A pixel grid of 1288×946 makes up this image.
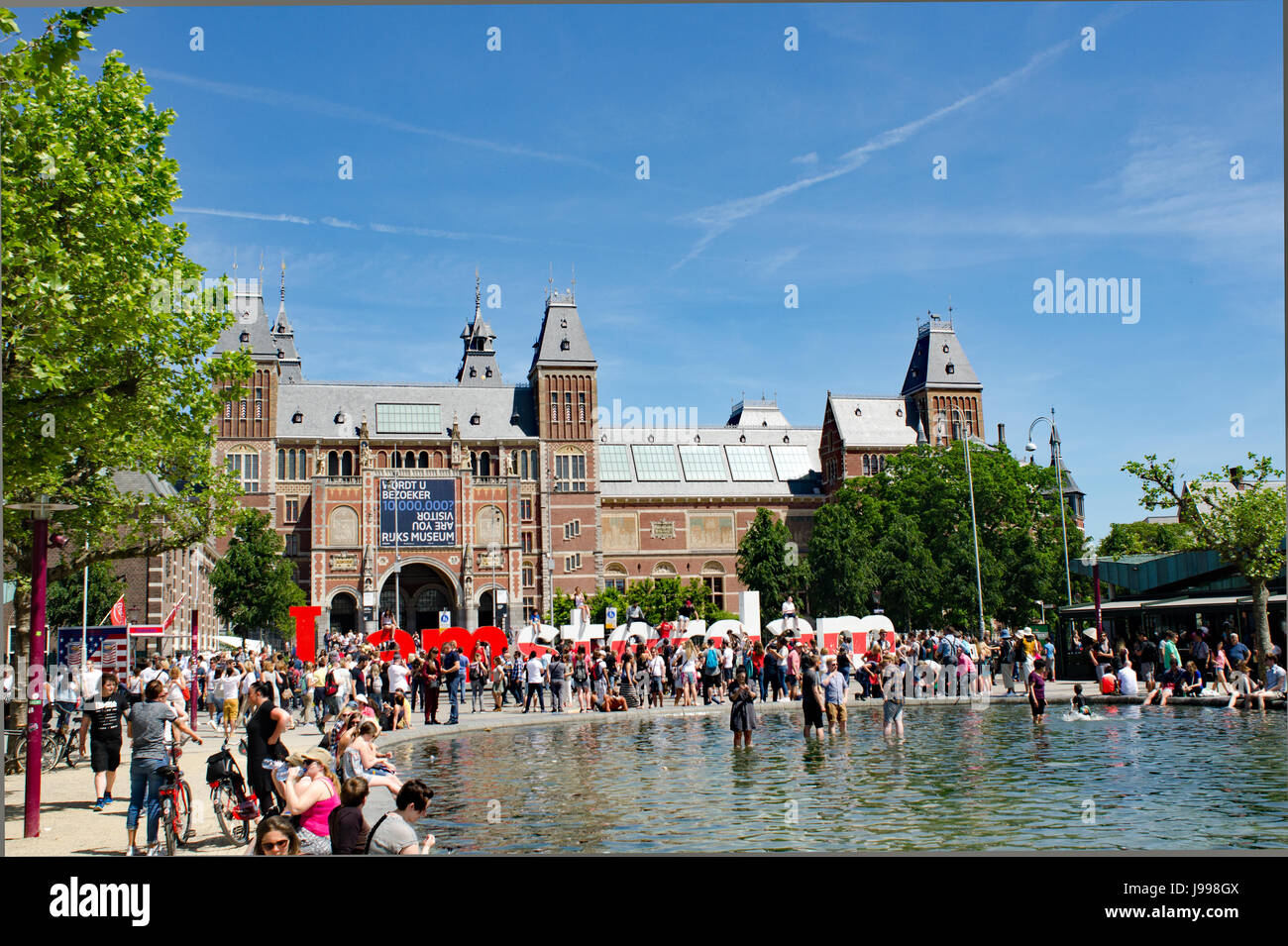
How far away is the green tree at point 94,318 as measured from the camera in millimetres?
12984

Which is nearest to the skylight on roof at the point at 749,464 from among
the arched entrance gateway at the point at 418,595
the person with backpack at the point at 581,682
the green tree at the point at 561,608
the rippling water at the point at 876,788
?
the green tree at the point at 561,608

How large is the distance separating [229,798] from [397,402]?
66080 millimetres

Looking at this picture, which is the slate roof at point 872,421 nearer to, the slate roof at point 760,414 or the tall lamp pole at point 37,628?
the slate roof at point 760,414

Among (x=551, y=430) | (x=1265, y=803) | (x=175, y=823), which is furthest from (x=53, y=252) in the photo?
(x=551, y=430)

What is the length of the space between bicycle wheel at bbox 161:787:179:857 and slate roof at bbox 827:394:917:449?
71.6m

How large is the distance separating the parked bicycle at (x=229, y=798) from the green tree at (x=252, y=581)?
138 ft

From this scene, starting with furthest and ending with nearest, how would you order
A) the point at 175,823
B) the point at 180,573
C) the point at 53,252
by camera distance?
the point at 180,573 < the point at 53,252 < the point at 175,823

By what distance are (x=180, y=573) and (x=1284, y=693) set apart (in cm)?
3961

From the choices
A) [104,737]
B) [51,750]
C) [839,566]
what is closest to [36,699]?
[104,737]

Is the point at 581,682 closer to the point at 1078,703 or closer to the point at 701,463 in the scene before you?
the point at 1078,703

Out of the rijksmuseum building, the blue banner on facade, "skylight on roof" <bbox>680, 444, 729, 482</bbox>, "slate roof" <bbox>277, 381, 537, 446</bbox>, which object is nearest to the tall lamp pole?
the rijksmuseum building

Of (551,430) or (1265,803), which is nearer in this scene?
(1265,803)
